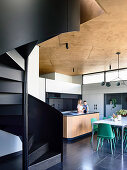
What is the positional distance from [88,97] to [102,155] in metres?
4.89

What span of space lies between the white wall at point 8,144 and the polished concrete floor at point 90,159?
1.18 metres

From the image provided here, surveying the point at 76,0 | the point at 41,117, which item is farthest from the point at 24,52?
the point at 41,117

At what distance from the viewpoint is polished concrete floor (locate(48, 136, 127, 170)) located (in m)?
3.14

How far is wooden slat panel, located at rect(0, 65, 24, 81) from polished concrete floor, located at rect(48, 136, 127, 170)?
2093 mm

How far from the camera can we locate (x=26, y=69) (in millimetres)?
2350

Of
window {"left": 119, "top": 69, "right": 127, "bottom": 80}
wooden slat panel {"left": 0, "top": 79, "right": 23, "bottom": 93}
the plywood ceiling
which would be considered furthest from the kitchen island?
wooden slat panel {"left": 0, "top": 79, "right": 23, "bottom": 93}

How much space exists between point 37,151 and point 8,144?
44.2 inches

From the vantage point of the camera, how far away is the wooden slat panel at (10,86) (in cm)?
213

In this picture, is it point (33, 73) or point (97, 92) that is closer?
point (33, 73)

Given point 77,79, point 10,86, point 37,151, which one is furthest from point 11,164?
point 77,79

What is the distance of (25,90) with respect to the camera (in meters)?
2.41

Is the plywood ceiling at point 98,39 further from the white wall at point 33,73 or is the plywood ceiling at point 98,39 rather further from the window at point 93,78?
the window at point 93,78

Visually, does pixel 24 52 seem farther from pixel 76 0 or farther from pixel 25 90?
pixel 76 0

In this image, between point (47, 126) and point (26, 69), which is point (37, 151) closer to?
point (47, 126)
